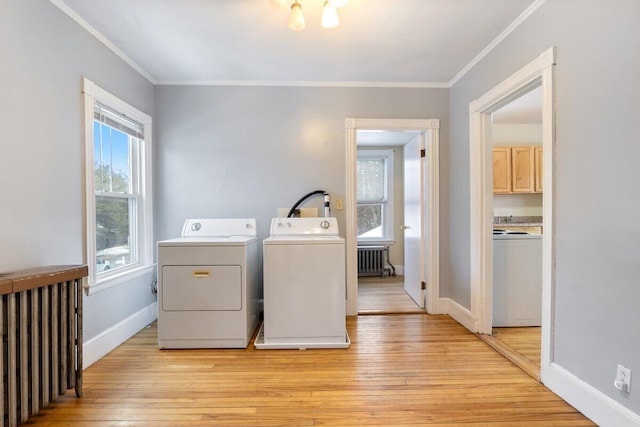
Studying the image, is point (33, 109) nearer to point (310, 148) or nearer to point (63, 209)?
point (63, 209)

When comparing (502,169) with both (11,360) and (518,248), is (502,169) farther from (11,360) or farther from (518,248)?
(11,360)

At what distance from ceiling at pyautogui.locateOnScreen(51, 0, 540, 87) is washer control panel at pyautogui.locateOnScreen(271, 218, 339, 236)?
4.49ft

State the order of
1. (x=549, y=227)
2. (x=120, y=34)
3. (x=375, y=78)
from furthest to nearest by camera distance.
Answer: (x=375, y=78)
(x=120, y=34)
(x=549, y=227)

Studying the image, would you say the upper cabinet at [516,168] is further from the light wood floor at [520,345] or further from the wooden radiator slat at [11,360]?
the wooden radiator slat at [11,360]

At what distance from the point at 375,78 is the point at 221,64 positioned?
1425 millimetres

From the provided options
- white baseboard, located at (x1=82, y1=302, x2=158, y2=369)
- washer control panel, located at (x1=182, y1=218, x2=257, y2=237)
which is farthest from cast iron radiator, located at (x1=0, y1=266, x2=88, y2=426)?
washer control panel, located at (x1=182, y1=218, x2=257, y2=237)

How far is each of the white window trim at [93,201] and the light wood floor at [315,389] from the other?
0.57 m

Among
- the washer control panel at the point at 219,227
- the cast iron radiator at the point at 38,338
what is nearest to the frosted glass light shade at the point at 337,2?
the washer control panel at the point at 219,227

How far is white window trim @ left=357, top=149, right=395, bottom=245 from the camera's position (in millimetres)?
5105

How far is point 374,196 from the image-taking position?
17.2ft

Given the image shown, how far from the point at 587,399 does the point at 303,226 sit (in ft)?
6.92

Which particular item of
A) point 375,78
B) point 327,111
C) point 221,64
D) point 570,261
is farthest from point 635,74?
point 221,64

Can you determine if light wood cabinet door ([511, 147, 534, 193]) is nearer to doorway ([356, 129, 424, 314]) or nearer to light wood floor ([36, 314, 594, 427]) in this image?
doorway ([356, 129, 424, 314])

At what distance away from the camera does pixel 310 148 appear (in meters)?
2.94
